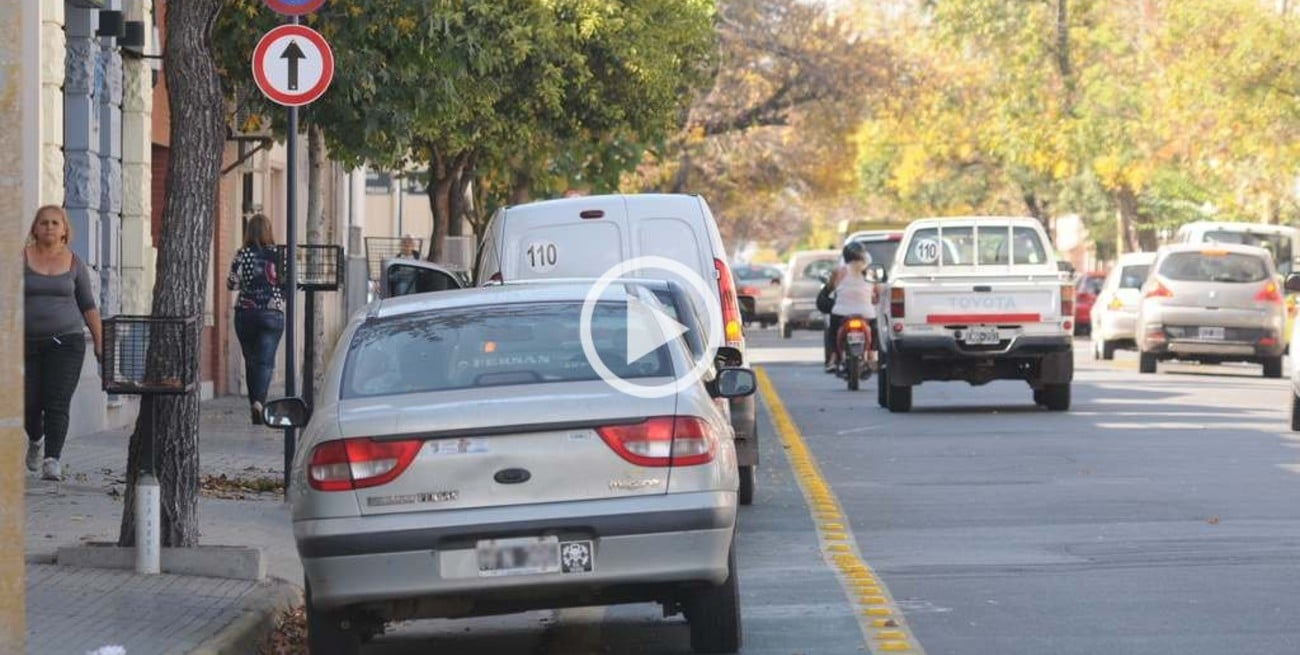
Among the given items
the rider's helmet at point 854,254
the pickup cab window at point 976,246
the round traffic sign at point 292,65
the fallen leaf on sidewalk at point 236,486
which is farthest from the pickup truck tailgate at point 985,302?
the round traffic sign at point 292,65

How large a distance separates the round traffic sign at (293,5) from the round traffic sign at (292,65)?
0.10 meters

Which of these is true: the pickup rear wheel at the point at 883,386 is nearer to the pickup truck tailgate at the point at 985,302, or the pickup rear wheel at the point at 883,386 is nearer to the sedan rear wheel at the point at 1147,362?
the pickup truck tailgate at the point at 985,302

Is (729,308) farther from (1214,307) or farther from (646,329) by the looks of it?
(1214,307)

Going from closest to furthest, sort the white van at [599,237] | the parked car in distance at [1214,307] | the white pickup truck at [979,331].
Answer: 1. the white van at [599,237]
2. the white pickup truck at [979,331]
3. the parked car in distance at [1214,307]

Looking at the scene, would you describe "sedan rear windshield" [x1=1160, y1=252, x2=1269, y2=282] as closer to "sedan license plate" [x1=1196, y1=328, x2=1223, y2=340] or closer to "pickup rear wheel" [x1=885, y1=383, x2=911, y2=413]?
"sedan license plate" [x1=1196, y1=328, x2=1223, y2=340]

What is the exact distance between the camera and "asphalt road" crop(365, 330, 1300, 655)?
1023cm

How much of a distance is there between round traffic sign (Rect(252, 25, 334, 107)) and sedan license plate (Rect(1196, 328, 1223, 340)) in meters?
21.5

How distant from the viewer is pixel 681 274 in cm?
1642

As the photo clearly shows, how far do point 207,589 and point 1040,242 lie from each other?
16.3 metres

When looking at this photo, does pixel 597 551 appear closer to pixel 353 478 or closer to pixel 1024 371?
pixel 353 478

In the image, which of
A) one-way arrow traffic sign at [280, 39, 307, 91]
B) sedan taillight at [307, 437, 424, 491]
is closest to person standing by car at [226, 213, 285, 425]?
one-way arrow traffic sign at [280, 39, 307, 91]

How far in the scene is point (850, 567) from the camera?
12.5 metres

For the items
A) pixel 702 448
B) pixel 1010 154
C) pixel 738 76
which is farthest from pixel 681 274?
pixel 1010 154

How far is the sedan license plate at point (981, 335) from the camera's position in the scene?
81.4 feet
